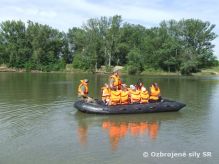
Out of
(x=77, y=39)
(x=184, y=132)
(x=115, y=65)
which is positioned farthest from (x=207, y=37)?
(x=184, y=132)

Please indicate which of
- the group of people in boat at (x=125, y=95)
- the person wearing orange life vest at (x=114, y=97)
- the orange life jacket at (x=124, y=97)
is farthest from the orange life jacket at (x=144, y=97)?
the person wearing orange life vest at (x=114, y=97)

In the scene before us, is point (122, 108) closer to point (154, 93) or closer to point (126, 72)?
point (154, 93)

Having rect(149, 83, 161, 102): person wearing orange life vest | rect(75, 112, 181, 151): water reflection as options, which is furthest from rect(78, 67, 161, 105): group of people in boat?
rect(75, 112, 181, 151): water reflection

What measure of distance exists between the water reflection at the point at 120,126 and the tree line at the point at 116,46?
53.2 metres

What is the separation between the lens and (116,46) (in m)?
76.4

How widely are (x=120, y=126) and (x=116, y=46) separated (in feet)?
197

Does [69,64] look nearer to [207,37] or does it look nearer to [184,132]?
[207,37]

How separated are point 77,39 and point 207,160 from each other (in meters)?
67.3

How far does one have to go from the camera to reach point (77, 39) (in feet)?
255

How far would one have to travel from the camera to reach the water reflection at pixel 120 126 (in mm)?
14882

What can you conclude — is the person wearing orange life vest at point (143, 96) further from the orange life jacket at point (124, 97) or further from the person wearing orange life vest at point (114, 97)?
the person wearing orange life vest at point (114, 97)

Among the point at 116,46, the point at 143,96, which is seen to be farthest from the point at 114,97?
the point at 116,46

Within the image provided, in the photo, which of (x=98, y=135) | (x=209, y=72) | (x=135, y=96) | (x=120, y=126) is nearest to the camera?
(x=98, y=135)

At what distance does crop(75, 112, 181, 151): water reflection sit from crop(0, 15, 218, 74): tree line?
5318 cm
